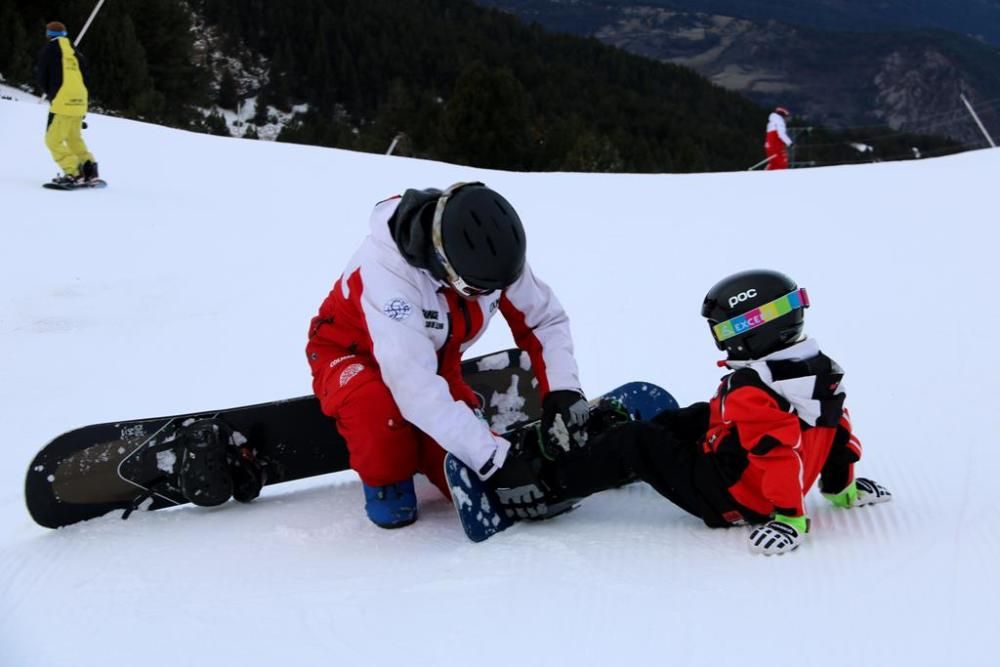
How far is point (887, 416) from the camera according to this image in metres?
3.96

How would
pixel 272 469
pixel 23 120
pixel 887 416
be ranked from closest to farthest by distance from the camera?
pixel 272 469 < pixel 887 416 < pixel 23 120

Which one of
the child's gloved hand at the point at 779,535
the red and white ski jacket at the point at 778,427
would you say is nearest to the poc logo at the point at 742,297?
the red and white ski jacket at the point at 778,427

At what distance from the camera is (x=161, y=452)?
11.1 feet

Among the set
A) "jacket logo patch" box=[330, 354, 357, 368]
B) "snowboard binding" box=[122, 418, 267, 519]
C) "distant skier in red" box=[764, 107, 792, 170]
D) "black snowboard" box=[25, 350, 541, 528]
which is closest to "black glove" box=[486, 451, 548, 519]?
"jacket logo patch" box=[330, 354, 357, 368]

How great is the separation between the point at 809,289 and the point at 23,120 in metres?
10.9

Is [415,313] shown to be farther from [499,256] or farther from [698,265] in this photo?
[698,265]

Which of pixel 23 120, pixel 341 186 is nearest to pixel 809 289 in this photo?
pixel 341 186

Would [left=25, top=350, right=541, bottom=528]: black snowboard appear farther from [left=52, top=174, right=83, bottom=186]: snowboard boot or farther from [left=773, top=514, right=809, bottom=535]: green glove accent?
[left=52, top=174, right=83, bottom=186]: snowboard boot

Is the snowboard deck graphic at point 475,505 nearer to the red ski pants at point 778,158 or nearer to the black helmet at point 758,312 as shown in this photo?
the black helmet at point 758,312

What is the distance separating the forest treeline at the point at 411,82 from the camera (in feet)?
122

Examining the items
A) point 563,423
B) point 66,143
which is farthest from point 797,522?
point 66,143

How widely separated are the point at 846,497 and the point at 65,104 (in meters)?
8.50

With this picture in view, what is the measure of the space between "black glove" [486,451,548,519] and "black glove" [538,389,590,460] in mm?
118

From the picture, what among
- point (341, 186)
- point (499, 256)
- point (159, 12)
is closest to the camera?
point (499, 256)
